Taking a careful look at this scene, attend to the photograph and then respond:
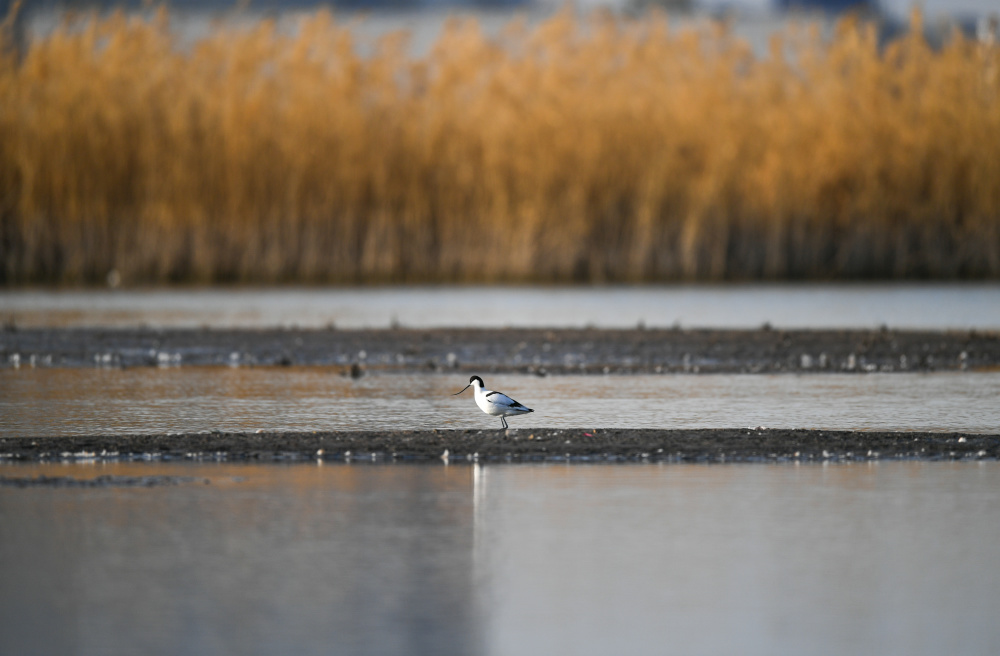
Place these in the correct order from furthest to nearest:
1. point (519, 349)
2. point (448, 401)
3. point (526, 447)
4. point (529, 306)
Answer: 1. point (529, 306)
2. point (519, 349)
3. point (448, 401)
4. point (526, 447)

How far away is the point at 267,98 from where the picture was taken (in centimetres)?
1908

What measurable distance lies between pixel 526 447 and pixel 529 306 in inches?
371

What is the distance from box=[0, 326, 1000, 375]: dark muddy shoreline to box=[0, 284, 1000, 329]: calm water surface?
0.92m

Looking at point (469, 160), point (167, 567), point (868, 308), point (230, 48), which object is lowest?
point (167, 567)

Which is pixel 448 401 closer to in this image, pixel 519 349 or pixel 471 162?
pixel 519 349

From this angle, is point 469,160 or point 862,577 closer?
point 862,577

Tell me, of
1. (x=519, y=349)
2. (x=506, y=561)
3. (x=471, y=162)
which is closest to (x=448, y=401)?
(x=519, y=349)

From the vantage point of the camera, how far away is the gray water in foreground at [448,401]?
8234 millimetres

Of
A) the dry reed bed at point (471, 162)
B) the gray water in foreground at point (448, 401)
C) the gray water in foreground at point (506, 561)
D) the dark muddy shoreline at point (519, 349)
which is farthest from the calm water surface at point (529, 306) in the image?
the gray water in foreground at point (506, 561)

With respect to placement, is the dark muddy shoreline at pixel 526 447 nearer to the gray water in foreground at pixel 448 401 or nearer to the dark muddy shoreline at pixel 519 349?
the gray water in foreground at pixel 448 401

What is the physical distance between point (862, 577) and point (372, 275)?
1419 cm

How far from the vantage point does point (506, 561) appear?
5.05m

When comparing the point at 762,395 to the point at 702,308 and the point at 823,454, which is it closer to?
the point at 823,454

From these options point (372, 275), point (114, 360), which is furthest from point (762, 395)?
point (372, 275)
